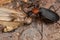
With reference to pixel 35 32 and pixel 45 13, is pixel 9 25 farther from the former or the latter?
pixel 45 13

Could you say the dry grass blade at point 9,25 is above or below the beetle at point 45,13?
below

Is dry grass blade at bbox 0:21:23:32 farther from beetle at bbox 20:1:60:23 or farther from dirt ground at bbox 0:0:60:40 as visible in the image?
beetle at bbox 20:1:60:23

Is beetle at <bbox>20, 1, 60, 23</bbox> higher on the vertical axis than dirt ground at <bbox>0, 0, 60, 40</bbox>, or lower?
higher

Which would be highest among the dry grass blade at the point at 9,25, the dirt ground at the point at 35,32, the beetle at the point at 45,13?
the beetle at the point at 45,13

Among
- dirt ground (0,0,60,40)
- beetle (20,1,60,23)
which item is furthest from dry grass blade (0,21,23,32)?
beetle (20,1,60,23)

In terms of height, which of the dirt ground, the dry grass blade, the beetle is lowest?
the dirt ground

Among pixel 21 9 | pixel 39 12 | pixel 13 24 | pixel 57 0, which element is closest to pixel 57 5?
pixel 57 0

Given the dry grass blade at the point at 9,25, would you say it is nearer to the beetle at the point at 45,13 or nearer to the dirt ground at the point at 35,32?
the dirt ground at the point at 35,32

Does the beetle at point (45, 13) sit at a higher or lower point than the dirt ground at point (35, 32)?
higher

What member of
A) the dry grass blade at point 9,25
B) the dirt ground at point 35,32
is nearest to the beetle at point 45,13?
the dirt ground at point 35,32

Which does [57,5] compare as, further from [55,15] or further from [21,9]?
[21,9]

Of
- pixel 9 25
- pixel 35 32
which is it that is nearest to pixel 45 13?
pixel 35 32

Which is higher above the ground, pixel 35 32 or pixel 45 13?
pixel 45 13
